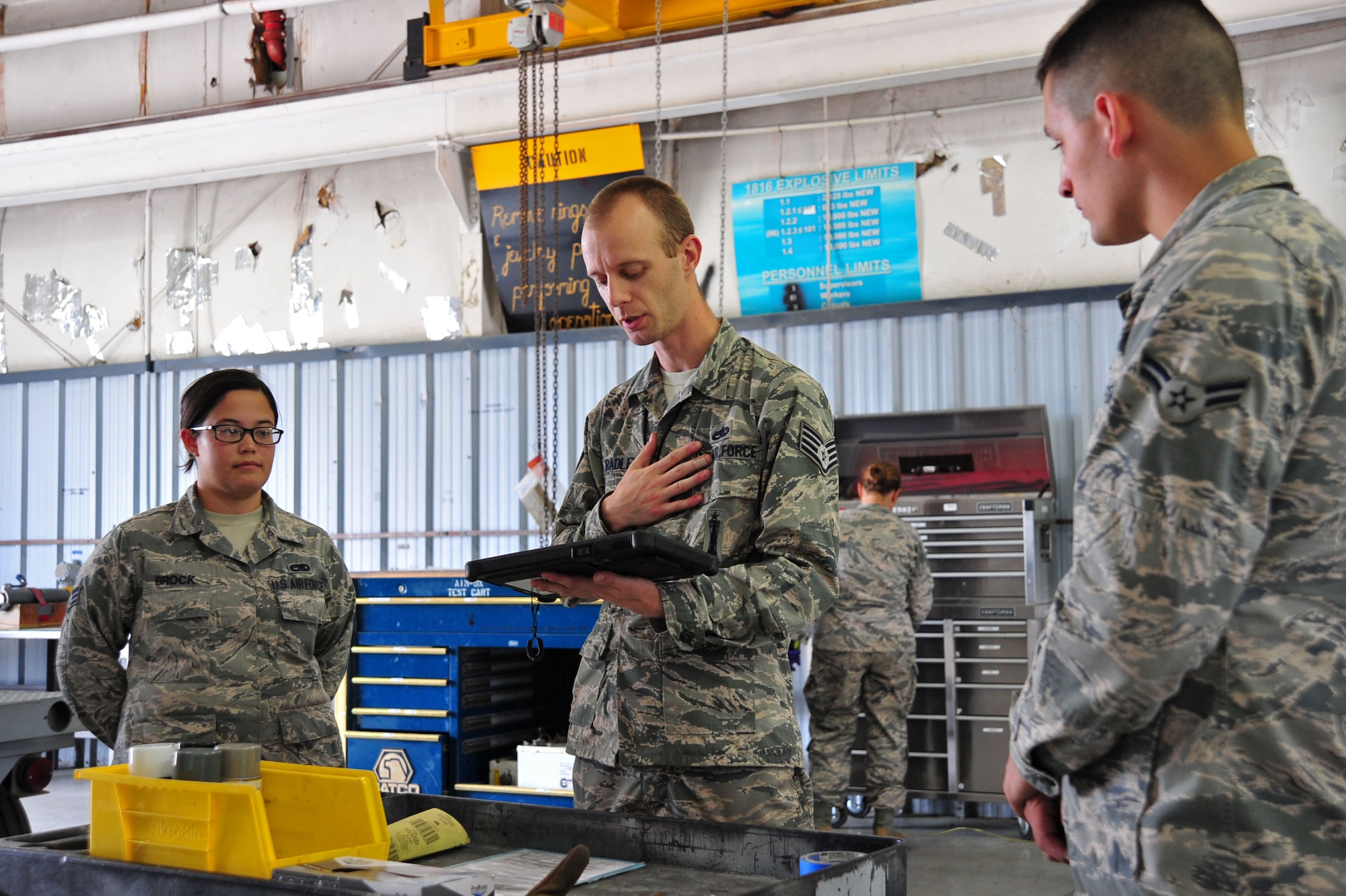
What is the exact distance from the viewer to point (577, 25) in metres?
6.68

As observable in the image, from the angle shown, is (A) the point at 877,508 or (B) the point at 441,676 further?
(A) the point at 877,508

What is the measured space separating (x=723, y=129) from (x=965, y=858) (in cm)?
408

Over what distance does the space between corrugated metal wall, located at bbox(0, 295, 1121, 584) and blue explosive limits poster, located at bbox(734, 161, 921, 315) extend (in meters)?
0.31

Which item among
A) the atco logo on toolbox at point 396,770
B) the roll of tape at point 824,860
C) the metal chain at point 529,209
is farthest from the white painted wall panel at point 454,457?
the roll of tape at point 824,860

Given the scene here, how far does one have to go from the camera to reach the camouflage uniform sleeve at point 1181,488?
975 millimetres

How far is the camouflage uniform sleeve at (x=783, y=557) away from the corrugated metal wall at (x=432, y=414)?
4306 millimetres

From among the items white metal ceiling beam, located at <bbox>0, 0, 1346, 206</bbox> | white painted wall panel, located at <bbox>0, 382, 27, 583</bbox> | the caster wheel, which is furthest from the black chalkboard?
the caster wheel

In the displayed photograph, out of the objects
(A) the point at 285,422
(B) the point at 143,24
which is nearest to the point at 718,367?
(A) the point at 285,422

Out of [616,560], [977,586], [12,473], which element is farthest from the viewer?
[12,473]

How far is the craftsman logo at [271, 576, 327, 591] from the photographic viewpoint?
2713mm

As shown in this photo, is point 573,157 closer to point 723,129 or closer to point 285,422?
point 723,129

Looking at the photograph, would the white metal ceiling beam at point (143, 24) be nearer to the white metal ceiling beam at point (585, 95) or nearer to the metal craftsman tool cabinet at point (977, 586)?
the white metal ceiling beam at point (585, 95)

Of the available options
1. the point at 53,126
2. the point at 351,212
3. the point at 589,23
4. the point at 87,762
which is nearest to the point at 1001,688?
the point at 589,23

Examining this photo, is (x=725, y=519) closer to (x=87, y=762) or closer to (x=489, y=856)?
(x=489, y=856)
